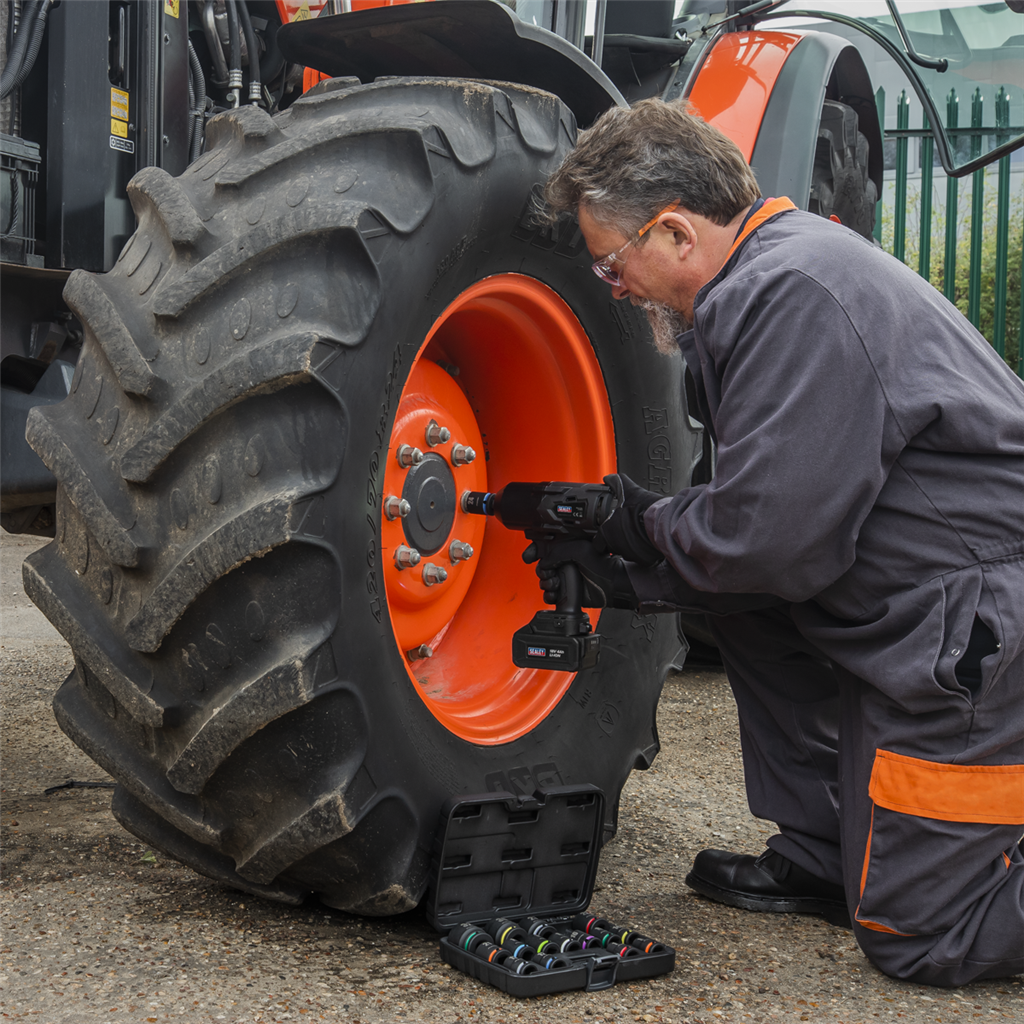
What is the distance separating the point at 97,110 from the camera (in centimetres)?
205

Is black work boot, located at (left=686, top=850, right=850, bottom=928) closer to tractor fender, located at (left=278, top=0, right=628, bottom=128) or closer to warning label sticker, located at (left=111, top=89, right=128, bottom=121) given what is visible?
tractor fender, located at (left=278, top=0, right=628, bottom=128)

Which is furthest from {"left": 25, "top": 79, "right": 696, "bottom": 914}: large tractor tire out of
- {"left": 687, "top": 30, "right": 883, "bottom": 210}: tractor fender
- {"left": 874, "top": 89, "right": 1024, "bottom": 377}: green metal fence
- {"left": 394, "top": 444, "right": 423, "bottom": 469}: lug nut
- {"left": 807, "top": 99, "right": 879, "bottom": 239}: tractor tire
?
{"left": 874, "top": 89, "right": 1024, "bottom": 377}: green metal fence

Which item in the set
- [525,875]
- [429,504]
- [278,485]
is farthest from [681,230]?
[525,875]

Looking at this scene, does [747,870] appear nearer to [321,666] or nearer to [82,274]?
[321,666]

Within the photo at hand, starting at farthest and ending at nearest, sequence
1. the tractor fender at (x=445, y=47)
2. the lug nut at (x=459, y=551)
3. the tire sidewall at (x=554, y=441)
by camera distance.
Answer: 1. the lug nut at (x=459, y=551)
2. the tractor fender at (x=445, y=47)
3. the tire sidewall at (x=554, y=441)

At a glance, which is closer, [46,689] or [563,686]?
[563,686]

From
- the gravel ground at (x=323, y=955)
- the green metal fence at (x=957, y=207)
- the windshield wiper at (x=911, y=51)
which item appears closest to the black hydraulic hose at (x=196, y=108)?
the gravel ground at (x=323, y=955)

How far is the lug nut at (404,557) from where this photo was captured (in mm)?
1956

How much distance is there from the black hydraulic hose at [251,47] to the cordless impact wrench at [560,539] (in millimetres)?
927

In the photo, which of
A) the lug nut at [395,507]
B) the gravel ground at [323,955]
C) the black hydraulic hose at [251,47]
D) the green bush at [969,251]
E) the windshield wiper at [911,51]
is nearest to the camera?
the gravel ground at [323,955]

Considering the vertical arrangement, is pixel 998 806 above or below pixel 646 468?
below

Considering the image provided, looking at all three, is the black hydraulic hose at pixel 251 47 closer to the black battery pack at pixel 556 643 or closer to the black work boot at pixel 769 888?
the black battery pack at pixel 556 643

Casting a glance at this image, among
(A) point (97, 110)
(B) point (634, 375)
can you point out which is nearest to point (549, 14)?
(B) point (634, 375)

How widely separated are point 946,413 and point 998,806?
586 mm
